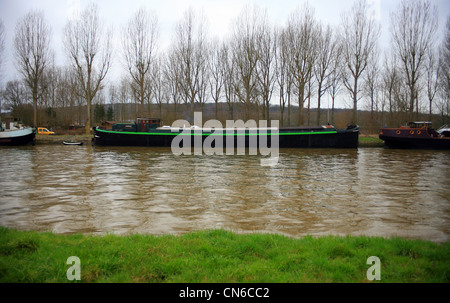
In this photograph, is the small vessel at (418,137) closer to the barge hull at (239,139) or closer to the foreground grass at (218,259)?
the barge hull at (239,139)

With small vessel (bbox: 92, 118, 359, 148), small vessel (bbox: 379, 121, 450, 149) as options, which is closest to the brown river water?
small vessel (bbox: 92, 118, 359, 148)

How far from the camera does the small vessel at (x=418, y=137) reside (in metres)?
25.0

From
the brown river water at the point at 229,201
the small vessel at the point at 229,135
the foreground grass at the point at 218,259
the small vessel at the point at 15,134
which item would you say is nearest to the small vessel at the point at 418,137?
the small vessel at the point at 229,135

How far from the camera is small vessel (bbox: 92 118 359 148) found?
25609 mm

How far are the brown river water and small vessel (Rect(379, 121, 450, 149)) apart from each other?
13.8 meters

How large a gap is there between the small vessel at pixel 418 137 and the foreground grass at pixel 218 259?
2483cm

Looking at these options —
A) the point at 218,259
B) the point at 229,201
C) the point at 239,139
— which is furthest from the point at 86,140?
the point at 218,259

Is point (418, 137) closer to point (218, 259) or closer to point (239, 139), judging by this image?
point (239, 139)

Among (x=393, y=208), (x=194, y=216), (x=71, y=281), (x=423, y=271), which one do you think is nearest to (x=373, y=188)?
(x=393, y=208)

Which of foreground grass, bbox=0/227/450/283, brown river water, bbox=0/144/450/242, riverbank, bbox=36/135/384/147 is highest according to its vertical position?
riverbank, bbox=36/135/384/147

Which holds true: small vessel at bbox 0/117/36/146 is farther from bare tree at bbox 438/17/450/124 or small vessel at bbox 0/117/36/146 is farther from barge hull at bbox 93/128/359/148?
bare tree at bbox 438/17/450/124

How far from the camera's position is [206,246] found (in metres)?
3.93
